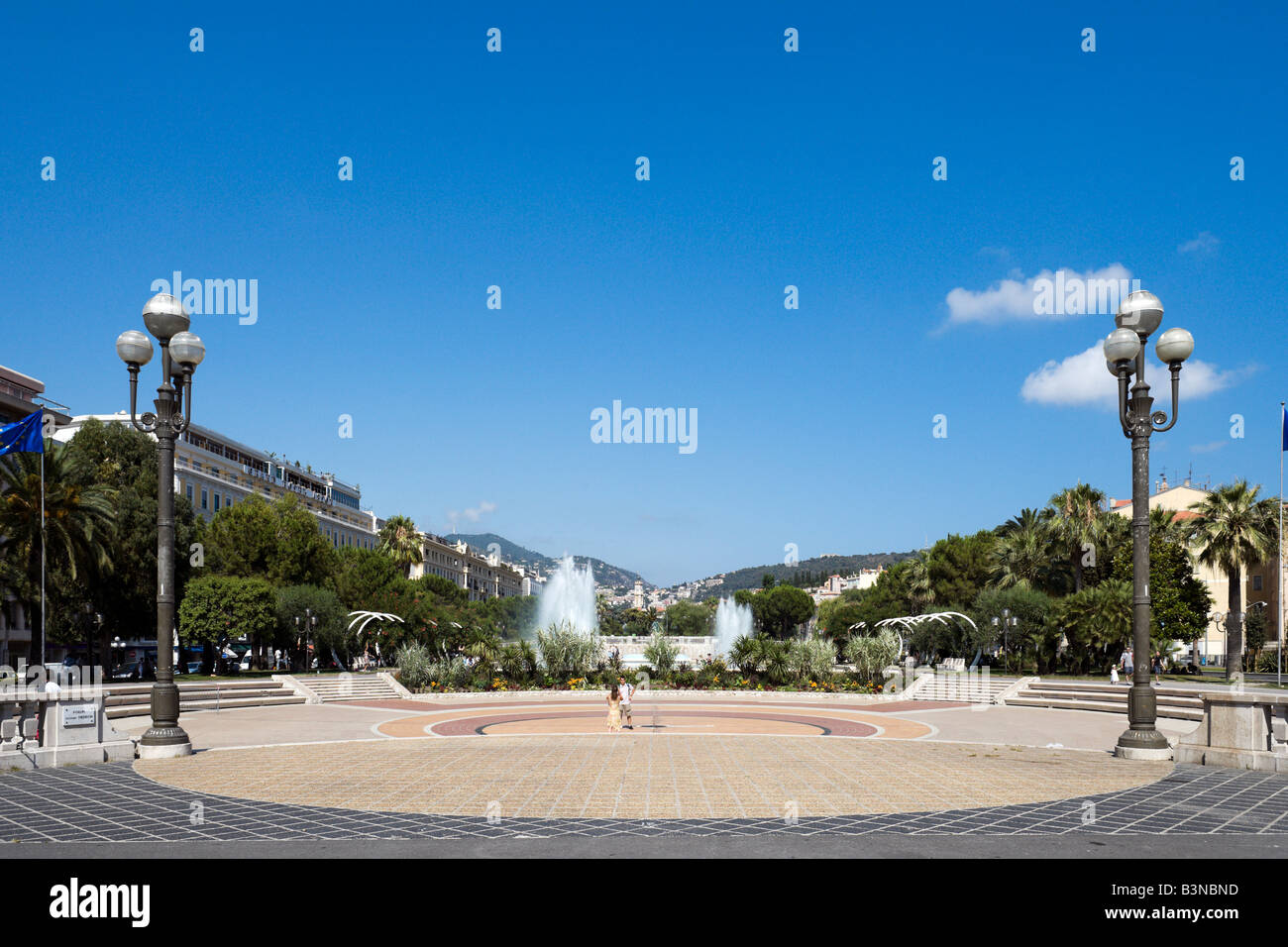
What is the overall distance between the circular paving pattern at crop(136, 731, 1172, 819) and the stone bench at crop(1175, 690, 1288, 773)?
3.19 ft

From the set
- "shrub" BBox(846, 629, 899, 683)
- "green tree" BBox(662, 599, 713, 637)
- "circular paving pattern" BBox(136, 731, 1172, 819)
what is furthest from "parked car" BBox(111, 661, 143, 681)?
"green tree" BBox(662, 599, 713, 637)

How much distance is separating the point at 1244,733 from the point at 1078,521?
37847 mm

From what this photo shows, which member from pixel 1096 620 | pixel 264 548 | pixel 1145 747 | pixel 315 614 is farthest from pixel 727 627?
pixel 1145 747

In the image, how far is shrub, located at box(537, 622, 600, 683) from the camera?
34938 mm

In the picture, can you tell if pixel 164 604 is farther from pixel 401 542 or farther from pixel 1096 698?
pixel 401 542

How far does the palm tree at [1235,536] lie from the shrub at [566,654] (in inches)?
1201

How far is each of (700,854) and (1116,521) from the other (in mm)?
47447

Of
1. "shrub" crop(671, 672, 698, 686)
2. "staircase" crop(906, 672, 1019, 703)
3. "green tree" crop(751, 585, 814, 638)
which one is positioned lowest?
"green tree" crop(751, 585, 814, 638)

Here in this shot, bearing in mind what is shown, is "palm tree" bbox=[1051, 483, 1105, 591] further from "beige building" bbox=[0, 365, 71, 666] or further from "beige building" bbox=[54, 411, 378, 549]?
"beige building" bbox=[0, 365, 71, 666]

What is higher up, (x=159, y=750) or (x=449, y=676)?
(x=159, y=750)

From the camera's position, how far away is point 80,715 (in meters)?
14.3

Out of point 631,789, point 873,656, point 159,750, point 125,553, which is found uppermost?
point 125,553
